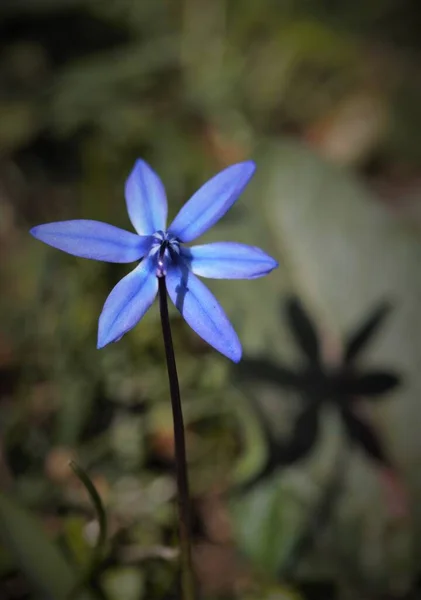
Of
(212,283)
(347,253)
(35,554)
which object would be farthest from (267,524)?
(347,253)

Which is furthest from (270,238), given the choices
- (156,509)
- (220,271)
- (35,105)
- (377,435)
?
(35,105)

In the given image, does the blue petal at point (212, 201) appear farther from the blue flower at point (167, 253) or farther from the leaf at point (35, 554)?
the leaf at point (35, 554)

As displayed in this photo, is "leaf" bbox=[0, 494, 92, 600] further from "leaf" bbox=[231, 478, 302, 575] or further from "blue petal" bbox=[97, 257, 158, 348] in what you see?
"blue petal" bbox=[97, 257, 158, 348]

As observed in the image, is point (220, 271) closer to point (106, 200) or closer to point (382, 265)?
point (382, 265)

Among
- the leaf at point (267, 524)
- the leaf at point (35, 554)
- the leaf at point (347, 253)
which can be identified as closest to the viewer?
the leaf at point (35, 554)

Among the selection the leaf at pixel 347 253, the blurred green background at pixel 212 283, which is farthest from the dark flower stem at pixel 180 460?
the leaf at pixel 347 253

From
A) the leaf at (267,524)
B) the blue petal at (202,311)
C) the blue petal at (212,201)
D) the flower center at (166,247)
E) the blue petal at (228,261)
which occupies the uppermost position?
the blue petal at (212,201)

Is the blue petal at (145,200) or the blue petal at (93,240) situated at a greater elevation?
the blue petal at (145,200)
